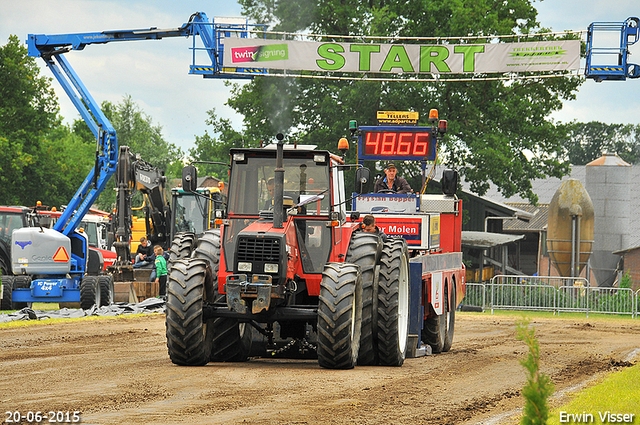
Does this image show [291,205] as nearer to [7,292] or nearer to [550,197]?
[7,292]

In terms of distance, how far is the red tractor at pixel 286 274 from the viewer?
10469mm

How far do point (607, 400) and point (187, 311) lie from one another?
4.86 meters

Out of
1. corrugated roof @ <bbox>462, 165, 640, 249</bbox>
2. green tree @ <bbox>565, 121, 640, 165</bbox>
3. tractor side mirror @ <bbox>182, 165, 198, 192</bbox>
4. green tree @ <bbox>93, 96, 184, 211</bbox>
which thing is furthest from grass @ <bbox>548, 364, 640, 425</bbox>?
green tree @ <bbox>565, 121, 640, 165</bbox>

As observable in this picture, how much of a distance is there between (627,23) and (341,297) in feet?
60.9

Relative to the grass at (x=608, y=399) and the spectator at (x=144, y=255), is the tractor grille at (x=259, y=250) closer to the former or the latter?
the grass at (x=608, y=399)

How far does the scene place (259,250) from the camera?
10469 mm

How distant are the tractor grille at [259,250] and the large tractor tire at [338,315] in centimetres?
71

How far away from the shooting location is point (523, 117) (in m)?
37.8

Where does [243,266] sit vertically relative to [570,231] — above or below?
below

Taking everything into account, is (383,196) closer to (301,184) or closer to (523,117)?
(301,184)

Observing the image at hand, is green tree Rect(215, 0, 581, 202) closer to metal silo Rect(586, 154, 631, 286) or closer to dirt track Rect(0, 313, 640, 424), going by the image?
metal silo Rect(586, 154, 631, 286)

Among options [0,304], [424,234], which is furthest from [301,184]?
[0,304]

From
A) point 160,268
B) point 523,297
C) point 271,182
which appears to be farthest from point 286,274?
point 523,297

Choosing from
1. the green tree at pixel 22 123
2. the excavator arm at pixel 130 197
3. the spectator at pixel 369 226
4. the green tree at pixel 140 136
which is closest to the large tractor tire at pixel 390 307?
the spectator at pixel 369 226
